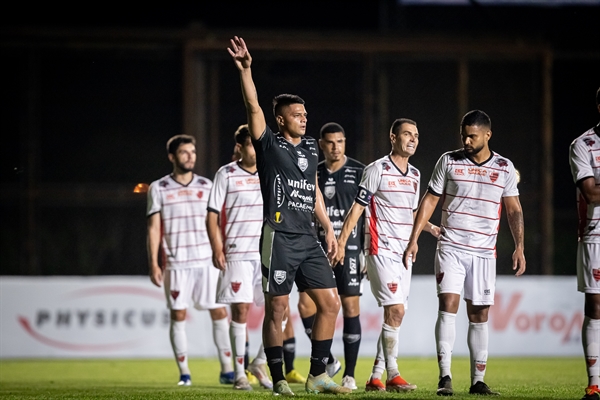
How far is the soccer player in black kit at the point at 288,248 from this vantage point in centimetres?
766

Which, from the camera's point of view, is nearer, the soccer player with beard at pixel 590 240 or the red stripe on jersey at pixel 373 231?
the soccer player with beard at pixel 590 240

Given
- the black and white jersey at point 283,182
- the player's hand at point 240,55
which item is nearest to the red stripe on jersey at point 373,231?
the black and white jersey at point 283,182

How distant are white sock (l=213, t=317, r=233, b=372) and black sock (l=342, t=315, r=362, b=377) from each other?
153cm

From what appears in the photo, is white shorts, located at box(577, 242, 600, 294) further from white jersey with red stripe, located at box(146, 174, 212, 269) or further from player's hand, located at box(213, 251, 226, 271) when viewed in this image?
white jersey with red stripe, located at box(146, 174, 212, 269)

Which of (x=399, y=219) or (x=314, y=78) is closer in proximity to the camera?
(x=399, y=219)

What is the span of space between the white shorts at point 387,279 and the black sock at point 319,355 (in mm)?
1130

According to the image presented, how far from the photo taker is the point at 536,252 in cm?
1734

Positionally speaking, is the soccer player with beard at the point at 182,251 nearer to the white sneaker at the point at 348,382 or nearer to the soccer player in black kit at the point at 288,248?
the white sneaker at the point at 348,382

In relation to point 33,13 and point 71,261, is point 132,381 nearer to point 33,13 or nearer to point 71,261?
point 71,261

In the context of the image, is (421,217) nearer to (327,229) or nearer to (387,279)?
(327,229)

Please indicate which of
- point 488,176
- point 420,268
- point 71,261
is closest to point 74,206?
point 71,261

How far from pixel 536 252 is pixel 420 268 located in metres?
2.10

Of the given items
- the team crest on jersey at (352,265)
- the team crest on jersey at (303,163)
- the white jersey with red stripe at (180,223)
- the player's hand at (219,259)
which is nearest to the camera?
the team crest on jersey at (303,163)

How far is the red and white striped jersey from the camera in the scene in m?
7.99
